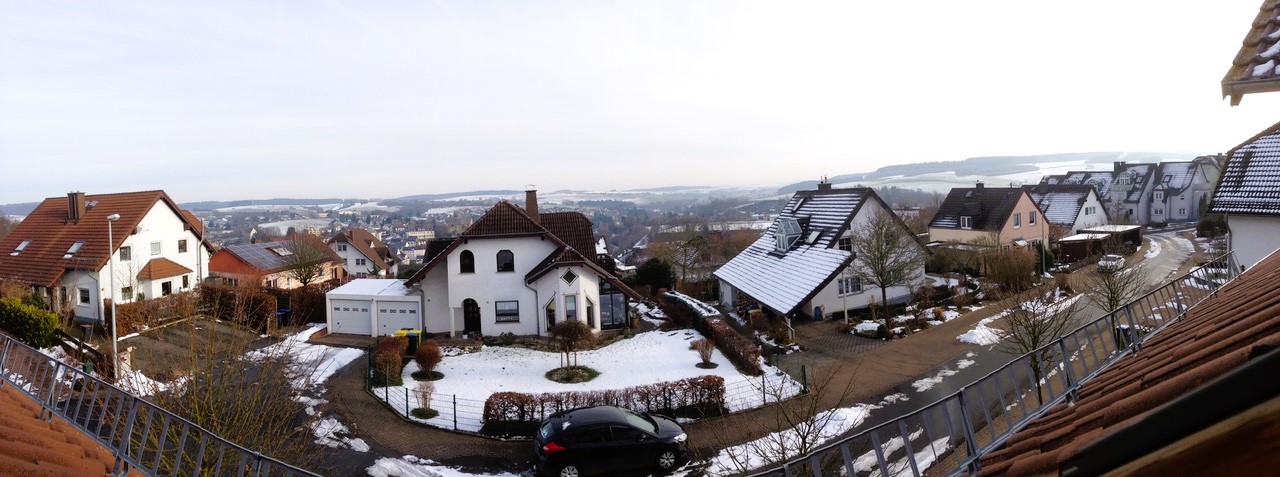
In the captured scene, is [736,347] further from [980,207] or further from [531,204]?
[980,207]

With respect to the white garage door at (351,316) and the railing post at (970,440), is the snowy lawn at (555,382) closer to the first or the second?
the white garage door at (351,316)

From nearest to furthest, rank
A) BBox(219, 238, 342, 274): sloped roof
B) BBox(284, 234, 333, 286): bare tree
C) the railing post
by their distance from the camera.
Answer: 1. the railing post
2. BBox(284, 234, 333, 286): bare tree
3. BBox(219, 238, 342, 274): sloped roof

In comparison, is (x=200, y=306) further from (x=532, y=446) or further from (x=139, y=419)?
(x=139, y=419)

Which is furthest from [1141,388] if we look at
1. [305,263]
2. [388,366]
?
[305,263]

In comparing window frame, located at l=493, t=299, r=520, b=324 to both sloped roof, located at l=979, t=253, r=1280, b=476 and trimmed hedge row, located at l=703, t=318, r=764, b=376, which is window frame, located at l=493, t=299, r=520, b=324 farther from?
sloped roof, located at l=979, t=253, r=1280, b=476

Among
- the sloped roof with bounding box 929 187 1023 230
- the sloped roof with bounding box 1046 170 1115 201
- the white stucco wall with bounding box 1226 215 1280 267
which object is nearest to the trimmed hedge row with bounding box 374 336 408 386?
the white stucco wall with bounding box 1226 215 1280 267

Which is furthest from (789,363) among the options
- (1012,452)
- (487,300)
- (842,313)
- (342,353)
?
(1012,452)

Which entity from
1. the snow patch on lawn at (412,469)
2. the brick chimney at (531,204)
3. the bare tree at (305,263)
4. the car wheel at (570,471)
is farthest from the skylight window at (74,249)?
the car wheel at (570,471)
